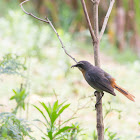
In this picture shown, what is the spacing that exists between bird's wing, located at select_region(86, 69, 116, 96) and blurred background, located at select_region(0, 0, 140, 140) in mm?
174

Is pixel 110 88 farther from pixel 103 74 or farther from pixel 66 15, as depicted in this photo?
pixel 66 15

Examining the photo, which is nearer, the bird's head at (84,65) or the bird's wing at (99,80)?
the bird's wing at (99,80)

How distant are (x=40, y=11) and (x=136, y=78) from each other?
3.96m

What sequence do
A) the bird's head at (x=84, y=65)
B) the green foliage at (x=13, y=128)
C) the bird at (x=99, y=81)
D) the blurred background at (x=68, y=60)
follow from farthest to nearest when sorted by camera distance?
1. the blurred background at (x=68, y=60)
2. the bird's head at (x=84, y=65)
3. the bird at (x=99, y=81)
4. the green foliage at (x=13, y=128)

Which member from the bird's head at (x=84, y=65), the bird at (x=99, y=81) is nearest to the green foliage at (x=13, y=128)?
the bird at (x=99, y=81)

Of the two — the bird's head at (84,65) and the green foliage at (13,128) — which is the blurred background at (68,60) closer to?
the bird's head at (84,65)

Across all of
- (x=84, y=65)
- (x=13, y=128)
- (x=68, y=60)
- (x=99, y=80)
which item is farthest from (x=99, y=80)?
(x=68, y=60)

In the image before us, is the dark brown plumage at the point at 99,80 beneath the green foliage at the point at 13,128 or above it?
above

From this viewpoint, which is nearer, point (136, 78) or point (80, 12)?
point (136, 78)

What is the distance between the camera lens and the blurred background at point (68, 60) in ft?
11.8

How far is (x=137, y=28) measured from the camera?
22.4ft

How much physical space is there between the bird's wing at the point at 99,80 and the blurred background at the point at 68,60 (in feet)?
0.57

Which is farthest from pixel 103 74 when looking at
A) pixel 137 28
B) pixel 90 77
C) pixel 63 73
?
pixel 137 28

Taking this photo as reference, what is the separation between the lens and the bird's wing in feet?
7.90
